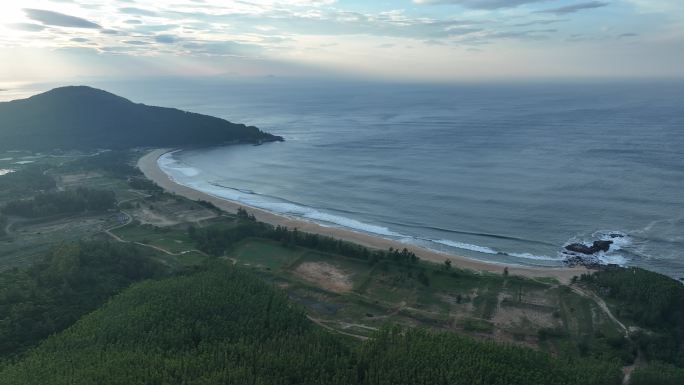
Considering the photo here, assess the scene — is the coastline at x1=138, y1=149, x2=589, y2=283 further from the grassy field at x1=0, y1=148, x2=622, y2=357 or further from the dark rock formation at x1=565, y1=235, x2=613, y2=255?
the dark rock formation at x1=565, y1=235, x2=613, y2=255

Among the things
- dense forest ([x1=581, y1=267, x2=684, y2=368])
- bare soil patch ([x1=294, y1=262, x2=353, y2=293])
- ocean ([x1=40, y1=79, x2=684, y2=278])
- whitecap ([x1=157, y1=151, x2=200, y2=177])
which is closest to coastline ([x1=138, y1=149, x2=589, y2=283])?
ocean ([x1=40, y1=79, x2=684, y2=278])

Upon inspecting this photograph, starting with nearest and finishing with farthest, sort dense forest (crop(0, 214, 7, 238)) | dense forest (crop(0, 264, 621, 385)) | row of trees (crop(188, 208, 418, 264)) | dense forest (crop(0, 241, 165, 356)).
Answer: dense forest (crop(0, 264, 621, 385)) < dense forest (crop(0, 241, 165, 356)) < row of trees (crop(188, 208, 418, 264)) < dense forest (crop(0, 214, 7, 238))

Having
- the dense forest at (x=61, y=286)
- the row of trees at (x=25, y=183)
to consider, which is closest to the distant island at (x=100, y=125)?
the row of trees at (x=25, y=183)

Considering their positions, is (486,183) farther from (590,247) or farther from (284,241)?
(284,241)

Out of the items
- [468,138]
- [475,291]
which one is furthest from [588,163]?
[475,291]

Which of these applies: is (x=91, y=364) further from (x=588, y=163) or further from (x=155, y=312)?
(x=588, y=163)

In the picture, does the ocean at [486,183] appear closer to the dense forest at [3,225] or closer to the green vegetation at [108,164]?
the green vegetation at [108,164]
